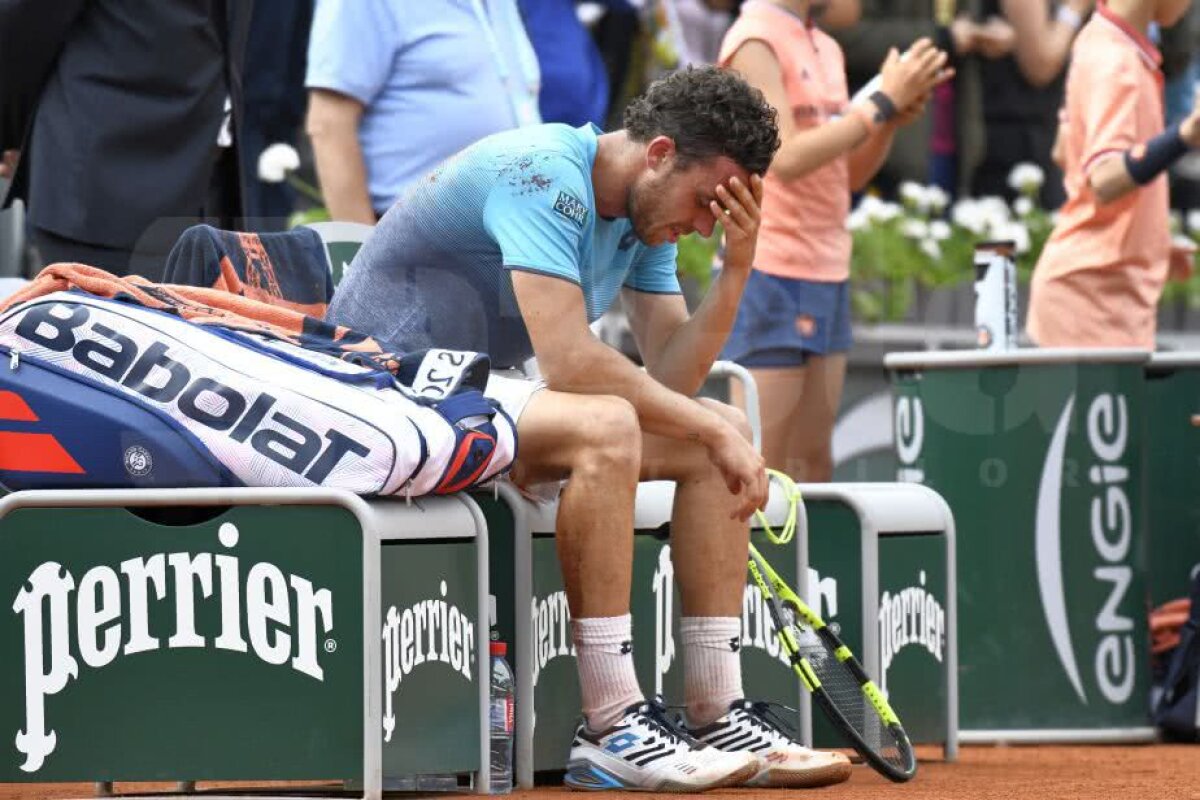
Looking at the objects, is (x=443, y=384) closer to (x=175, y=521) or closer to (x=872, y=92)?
(x=175, y=521)

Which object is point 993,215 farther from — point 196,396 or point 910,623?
point 196,396

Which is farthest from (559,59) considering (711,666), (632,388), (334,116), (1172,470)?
(711,666)

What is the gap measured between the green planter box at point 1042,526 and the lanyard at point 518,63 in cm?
117

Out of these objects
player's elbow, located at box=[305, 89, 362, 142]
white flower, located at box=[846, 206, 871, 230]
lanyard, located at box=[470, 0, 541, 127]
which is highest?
lanyard, located at box=[470, 0, 541, 127]

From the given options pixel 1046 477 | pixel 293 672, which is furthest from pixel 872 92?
pixel 293 672

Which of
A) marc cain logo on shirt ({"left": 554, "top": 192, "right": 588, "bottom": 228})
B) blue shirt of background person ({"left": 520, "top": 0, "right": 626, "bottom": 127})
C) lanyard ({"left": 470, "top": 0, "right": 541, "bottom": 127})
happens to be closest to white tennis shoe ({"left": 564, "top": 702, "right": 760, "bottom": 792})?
marc cain logo on shirt ({"left": 554, "top": 192, "right": 588, "bottom": 228})

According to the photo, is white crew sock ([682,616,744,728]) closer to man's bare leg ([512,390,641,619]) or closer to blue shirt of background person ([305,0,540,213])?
man's bare leg ([512,390,641,619])

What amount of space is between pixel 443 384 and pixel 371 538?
0.41 metres

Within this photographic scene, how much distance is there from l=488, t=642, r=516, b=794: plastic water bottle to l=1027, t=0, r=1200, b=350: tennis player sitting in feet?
9.29

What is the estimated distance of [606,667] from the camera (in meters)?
5.00

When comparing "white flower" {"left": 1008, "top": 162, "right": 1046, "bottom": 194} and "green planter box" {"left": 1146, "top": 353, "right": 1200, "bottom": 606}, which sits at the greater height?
"white flower" {"left": 1008, "top": 162, "right": 1046, "bottom": 194}

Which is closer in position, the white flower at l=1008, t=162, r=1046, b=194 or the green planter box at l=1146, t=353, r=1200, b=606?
the green planter box at l=1146, t=353, r=1200, b=606

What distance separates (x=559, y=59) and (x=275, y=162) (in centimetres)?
91

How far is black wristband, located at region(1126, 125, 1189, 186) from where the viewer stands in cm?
719
